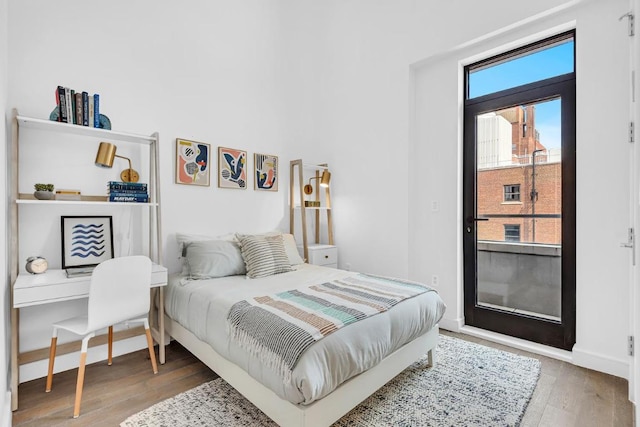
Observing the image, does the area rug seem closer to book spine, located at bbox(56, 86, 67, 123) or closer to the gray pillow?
the gray pillow

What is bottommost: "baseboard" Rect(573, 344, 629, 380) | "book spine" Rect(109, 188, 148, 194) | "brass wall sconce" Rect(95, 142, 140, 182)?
"baseboard" Rect(573, 344, 629, 380)

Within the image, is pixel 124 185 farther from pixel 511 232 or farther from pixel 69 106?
pixel 511 232

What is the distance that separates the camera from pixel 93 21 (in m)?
2.53

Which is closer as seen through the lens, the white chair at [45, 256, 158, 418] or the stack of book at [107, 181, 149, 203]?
Answer: the white chair at [45, 256, 158, 418]

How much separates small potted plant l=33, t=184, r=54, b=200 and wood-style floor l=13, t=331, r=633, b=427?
126 centimetres

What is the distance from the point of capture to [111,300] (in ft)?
6.61

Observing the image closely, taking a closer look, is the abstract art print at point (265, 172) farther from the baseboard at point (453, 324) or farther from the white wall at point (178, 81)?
the baseboard at point (453, 324)

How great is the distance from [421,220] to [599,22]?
2.03 m

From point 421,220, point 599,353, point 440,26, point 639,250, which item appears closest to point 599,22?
point 440,26

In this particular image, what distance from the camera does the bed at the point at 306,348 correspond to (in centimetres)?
144

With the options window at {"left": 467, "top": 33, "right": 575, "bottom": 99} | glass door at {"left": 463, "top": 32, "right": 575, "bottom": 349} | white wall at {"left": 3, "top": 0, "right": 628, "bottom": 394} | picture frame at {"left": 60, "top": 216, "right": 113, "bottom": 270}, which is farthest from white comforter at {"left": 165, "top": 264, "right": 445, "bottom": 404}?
window at {"left": 467, "top": 33, "right": 575, "bottom": 99}

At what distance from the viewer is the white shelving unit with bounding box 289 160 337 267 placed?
3.74m

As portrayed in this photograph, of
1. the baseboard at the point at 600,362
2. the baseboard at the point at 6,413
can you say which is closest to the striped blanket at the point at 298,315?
the baseboard at the point at 6,413

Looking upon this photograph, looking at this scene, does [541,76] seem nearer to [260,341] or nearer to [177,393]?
[260,341]
